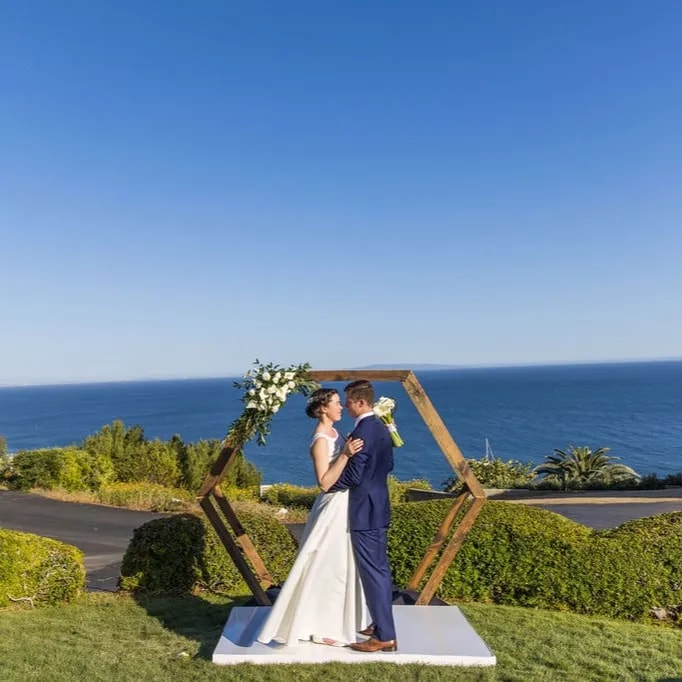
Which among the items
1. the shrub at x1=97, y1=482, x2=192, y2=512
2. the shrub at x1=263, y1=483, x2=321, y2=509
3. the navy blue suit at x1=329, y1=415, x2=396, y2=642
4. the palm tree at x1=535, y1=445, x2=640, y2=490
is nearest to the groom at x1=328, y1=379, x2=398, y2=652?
the navy blue suit at x1=329, y1=415, x2=396, y2=642

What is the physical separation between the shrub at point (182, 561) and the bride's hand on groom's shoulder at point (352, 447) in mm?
3583

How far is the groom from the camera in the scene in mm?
5434

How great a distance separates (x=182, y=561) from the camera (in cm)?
805

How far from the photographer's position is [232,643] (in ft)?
18.8

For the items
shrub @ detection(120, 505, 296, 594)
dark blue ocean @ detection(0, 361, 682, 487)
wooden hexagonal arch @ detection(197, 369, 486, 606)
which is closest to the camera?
wooden hexagonal arch @ detection(197, 369, 486, 606)

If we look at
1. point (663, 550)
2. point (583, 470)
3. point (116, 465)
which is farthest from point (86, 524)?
point (583, 470)

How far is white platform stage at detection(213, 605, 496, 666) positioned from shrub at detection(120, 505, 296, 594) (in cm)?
171

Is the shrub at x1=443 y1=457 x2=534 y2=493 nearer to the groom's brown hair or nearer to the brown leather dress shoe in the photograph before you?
the brown leather dress shoe

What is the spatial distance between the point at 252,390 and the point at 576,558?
13.9 feet

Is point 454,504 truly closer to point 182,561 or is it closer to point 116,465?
point 182,561

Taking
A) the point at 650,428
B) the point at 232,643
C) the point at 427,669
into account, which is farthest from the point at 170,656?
the point at 650,428

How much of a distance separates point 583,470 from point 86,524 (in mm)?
20224

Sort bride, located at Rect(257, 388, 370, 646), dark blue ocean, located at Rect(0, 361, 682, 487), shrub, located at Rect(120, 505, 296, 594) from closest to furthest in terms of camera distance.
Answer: bride, located at Rect(257, 388, 370, 646), shrub, located at Rect(120, 505, 296, 594), dark blue ocean, located at Rect(0, 361, 682, 487)

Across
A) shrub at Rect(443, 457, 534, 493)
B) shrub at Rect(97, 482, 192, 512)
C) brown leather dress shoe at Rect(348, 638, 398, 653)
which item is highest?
brown leather dress shoe at Rect(348, 638, 398, 653)
